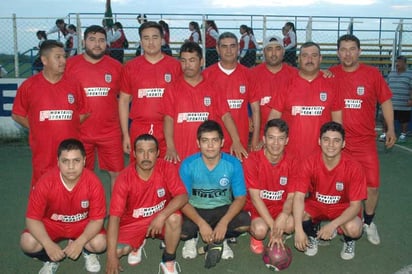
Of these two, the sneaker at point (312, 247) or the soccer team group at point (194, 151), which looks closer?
the soccer team group at point (194, 151)

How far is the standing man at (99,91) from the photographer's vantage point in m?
5.02

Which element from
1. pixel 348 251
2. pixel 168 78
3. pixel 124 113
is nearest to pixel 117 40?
pixel 124 113

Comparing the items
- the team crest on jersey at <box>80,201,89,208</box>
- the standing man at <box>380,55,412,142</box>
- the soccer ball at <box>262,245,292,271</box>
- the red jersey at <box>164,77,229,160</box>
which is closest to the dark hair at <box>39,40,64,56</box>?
the red jersey at <box>164,77,229,160</box>

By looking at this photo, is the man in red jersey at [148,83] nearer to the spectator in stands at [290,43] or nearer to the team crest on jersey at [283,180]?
the team crest on jersey at [283,180]

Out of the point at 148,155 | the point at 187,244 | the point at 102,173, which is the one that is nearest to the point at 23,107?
the point at 148,155

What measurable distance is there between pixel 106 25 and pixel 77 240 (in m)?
11.6

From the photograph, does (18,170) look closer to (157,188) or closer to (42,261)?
(42,261)

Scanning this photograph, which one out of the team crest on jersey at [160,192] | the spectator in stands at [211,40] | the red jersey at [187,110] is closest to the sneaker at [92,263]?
the team crest on jersey at [160,192]

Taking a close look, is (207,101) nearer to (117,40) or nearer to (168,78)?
(168,78)

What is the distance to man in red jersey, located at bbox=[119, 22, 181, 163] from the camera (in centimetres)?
495

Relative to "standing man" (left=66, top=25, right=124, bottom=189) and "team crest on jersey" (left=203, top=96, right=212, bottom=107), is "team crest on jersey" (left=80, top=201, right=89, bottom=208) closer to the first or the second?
"standing man" (left=66, top=25, right=124, bottom=189)

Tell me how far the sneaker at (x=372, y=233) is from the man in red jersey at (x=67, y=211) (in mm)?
2601

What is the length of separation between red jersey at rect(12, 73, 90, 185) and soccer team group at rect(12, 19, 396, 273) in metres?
0.01

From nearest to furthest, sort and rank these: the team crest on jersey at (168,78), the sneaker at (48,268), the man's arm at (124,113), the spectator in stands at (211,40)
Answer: the sneaker at (48,268), the team crest on jersey at (168,78), the man's arm at (124,113), the spectator in stands at (211,40)
